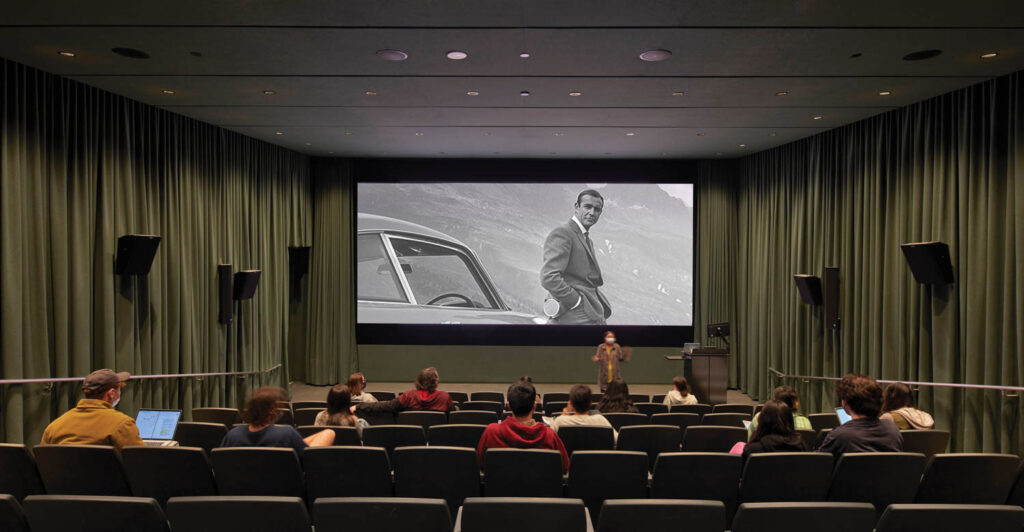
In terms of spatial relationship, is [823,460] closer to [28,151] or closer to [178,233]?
[28,151]

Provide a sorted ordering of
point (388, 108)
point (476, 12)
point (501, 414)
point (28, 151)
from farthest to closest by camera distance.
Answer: point (388, 108) < point (501, 414) < point (28, 151) < point (476, 12)

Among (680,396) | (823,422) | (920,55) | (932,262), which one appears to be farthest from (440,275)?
(920,55)

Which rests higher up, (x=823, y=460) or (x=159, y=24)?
Result: (x=159, y=24)

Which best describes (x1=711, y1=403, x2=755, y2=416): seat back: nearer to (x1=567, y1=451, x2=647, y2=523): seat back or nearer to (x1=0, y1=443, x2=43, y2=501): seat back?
(x1=567, y1=451, x2=647, y2=523): seat back

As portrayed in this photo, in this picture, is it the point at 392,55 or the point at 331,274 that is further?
the point at 331,274

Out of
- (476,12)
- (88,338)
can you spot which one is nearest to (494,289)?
(88,338)

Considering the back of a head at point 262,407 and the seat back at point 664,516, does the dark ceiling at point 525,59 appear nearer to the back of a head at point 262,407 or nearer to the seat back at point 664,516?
the back of a head at point 262,407

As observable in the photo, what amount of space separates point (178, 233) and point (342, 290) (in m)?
4.01

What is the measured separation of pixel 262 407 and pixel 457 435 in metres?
1.35

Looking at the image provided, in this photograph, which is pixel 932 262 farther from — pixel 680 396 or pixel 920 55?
pixel 680 396

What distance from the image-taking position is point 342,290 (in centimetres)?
1185

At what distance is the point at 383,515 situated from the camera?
2.15m

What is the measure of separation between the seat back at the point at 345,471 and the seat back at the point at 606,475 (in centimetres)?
94

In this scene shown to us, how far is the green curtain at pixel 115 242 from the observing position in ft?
19.2
